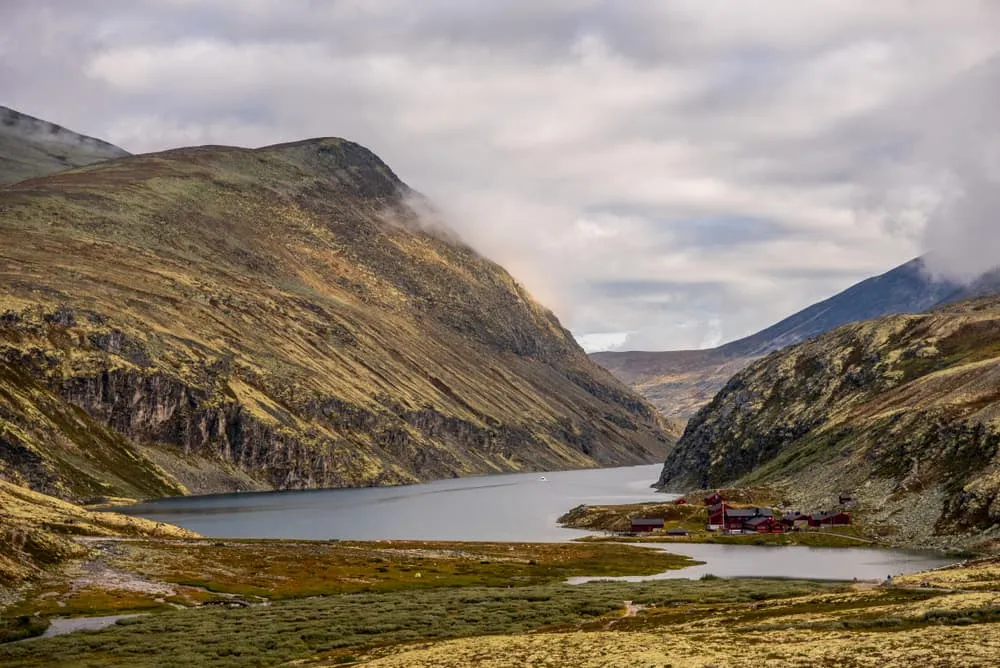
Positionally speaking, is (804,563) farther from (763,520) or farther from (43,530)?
(43,530)

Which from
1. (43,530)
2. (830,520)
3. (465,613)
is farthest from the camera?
(830,520)

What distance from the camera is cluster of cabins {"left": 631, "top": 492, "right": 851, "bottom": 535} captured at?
171125 mm

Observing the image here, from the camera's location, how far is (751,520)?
181 meters

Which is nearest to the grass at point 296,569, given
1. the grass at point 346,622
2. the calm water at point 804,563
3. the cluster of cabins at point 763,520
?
the calm water at point 804,563

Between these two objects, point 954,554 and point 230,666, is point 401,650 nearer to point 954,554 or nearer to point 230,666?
point 230,666

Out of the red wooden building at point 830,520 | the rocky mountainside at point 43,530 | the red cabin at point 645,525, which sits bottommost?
the red cabin at point 645,525

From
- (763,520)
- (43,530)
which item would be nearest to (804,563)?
(763,520)

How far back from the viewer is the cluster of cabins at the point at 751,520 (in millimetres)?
171125

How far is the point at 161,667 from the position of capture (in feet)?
221

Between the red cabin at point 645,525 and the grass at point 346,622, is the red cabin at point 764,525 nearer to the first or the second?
the red cabin at point 645,525

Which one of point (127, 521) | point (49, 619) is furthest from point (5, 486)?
point (49, 619)

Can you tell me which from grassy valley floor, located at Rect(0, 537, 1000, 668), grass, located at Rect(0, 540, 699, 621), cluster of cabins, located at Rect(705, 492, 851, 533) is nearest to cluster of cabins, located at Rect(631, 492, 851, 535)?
cluster of cabins, located at Rect(705, 492, 851, 533)

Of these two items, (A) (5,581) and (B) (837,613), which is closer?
(B) (837,613)

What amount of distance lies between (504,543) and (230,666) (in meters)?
106
